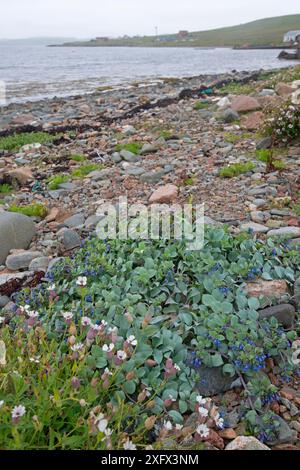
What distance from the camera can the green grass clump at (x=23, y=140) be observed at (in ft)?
38.6

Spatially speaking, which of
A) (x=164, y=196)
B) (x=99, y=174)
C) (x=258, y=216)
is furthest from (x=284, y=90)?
(x=258, y=216)

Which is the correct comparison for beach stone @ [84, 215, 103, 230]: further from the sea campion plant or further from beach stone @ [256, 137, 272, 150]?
beach stone @ [256, 137, 272, 150]

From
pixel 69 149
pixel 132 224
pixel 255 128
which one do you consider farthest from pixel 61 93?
pixel 132 224

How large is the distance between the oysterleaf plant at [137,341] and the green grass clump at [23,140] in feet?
25.6

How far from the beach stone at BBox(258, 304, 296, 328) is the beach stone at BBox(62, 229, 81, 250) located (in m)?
2.25

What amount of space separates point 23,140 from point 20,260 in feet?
25.1

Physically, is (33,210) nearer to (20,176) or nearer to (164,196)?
(164,196)

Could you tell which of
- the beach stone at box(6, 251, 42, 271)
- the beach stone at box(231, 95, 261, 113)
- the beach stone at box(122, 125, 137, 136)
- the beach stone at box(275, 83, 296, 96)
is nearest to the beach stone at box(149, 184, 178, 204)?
the beach stone at box(6, 251, 42, 271)

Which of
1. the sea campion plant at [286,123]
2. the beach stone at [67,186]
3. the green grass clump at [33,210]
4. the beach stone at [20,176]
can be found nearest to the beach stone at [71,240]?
the green grass clump at [33,210]

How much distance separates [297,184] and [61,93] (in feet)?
72.9

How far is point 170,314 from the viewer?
3.75 m

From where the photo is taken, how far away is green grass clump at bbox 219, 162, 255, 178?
701 cm
